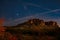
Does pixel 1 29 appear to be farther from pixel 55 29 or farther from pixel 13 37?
pixel 55 29

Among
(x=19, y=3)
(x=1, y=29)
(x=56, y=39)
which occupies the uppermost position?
(x=19, y=3)

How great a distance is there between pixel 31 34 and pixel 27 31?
105 millimetres

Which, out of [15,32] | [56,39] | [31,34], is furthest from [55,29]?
[15,32]

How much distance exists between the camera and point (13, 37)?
355cm

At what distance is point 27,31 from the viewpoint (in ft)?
11.8

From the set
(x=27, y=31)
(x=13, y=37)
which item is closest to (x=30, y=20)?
(x=27, y=31)

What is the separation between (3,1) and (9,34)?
72cm

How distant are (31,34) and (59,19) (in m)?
0.66

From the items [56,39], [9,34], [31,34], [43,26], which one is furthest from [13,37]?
[56,39]

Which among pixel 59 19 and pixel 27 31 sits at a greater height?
pixel 59 19

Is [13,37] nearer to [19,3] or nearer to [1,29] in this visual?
[1,29]

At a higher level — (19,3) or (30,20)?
(19,3)

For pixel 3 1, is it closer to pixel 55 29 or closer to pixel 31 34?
pixel 31 34

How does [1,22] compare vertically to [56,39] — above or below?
above
